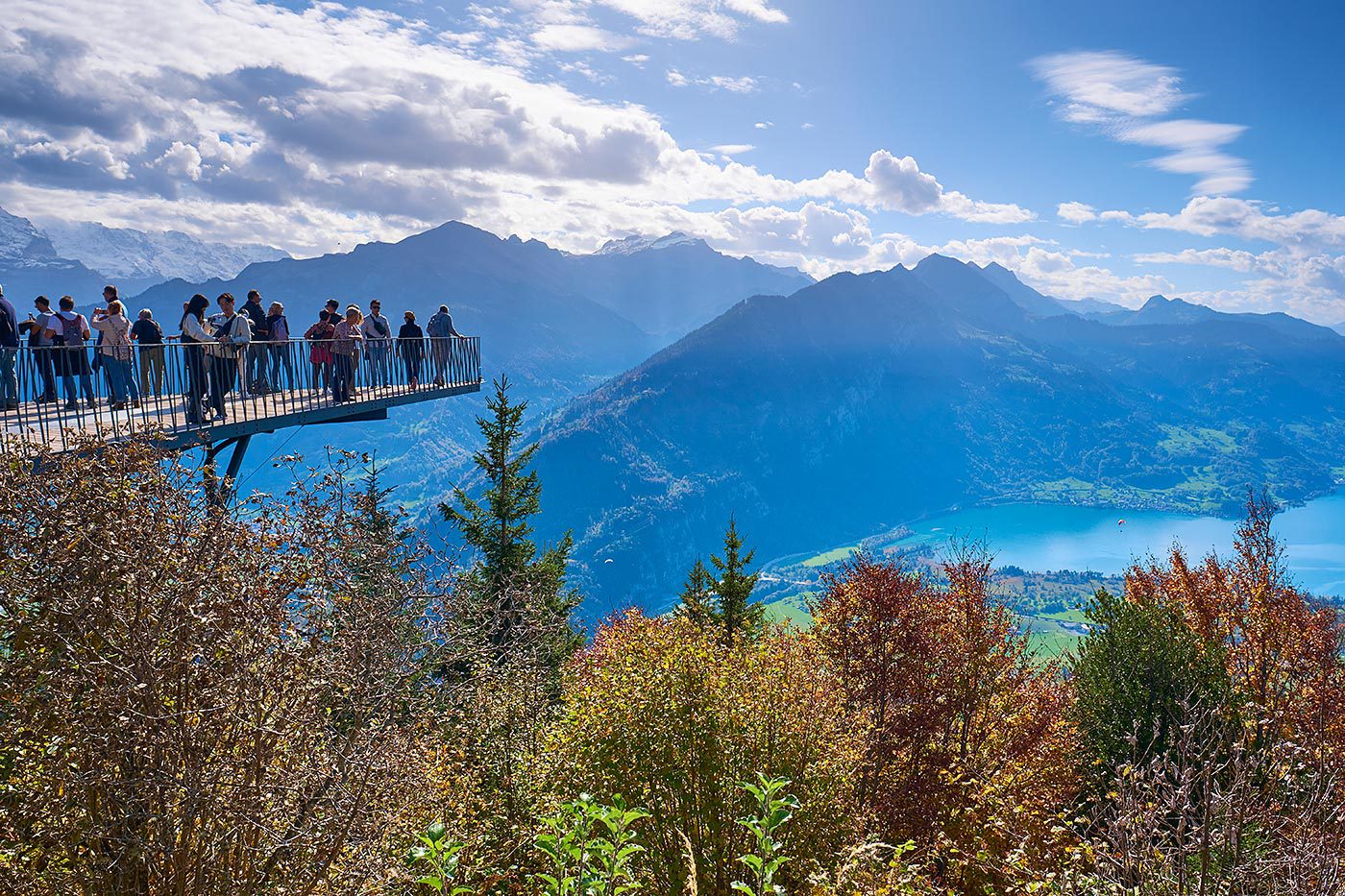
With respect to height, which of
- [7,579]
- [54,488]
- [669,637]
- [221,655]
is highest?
[54,488]

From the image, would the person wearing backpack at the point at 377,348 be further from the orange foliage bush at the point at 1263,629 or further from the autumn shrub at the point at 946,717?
the orange foliage bush at the point at 1263,629

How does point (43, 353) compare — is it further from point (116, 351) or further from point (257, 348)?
point (257, 348)

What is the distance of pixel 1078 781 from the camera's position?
74.0ft

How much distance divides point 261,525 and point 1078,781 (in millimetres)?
22619

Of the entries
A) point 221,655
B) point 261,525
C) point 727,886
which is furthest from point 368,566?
point 727,886

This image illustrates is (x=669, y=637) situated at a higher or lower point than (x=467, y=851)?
higher

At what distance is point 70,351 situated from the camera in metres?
18.5

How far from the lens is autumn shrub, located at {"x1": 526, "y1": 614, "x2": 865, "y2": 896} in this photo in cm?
1230

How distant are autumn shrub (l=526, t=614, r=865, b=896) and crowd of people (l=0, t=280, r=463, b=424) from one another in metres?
10.7

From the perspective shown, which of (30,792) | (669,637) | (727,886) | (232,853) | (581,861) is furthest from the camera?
(669,637)

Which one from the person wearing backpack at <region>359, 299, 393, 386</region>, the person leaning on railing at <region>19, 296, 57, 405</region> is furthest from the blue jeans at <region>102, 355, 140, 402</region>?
the person wearing backpack at <region>359, 299, 393, 386</region>

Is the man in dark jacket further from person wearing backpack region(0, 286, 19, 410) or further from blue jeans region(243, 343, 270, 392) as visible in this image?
person wearing backpack region(0, 286, 19, 410)

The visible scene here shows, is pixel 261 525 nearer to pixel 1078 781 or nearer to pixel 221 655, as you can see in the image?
pixel 221 655

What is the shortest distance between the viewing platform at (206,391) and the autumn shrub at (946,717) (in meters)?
14.8
